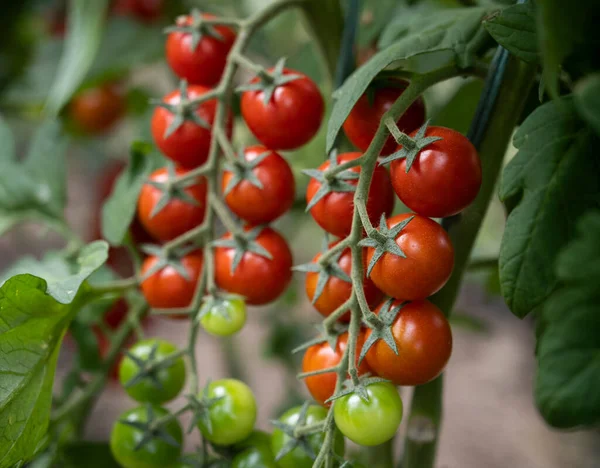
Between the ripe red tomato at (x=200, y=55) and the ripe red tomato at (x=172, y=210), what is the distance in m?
0.09

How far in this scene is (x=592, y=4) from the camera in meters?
0.30

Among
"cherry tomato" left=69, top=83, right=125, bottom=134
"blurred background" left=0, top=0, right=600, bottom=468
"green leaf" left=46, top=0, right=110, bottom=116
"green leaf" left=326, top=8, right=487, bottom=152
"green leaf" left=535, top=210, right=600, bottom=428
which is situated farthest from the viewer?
"cherry tomato" left=69, top=83, right=125, bottom=134

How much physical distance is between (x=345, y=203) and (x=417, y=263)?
0.24ft

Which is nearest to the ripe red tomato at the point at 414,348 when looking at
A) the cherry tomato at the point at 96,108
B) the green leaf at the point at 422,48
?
the green leaf at the point at 422,48

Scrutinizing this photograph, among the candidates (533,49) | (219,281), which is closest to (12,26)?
(219,281)

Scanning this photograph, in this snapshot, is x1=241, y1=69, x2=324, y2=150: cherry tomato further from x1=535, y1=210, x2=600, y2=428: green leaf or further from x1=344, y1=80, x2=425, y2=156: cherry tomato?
x1=535, y1=210, x2=600, y2=428: green leaf

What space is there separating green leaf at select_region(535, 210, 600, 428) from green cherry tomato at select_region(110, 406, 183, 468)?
0.30 metres

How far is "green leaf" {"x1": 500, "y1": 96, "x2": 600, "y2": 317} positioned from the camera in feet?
1.14

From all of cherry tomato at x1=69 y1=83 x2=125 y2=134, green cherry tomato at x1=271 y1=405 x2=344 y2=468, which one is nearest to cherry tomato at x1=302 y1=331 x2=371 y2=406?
green cherry tomato at x1=271 y1=405 x2=344 y2=468

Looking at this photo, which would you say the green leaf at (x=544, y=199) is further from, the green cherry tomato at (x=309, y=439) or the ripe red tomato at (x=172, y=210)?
the ripe red tomato at (x=172, y=210)

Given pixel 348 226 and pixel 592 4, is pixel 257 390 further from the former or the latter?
pixel 592 4

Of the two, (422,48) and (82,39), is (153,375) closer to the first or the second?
(422,48)

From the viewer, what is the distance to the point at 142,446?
48 centimetres

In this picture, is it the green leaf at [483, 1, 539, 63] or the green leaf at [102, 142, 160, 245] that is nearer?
the green leaf at [483, 1, 539, 63]
